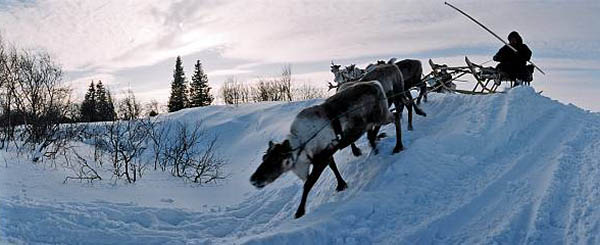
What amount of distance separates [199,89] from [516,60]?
153 feet

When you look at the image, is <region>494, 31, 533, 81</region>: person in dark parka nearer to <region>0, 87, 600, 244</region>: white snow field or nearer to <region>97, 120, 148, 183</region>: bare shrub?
<region>0, 87, 600, 244</region>: white snow field

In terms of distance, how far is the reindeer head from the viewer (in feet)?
22.5

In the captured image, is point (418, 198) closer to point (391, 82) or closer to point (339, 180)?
point (339, 180)

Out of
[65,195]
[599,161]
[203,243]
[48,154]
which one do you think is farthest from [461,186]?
[48,154]

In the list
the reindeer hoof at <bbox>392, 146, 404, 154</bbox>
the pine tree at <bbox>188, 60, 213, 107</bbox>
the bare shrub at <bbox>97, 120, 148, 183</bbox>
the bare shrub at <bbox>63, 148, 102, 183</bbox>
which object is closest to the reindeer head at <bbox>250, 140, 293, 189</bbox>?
the reindeer hoof at <bbox>392, 146, 404, 154</bbox>

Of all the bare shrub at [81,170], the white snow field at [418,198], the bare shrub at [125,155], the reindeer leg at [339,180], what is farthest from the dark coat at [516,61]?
the bare shrub at [81,170]

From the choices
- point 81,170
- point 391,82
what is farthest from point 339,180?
point 81,170

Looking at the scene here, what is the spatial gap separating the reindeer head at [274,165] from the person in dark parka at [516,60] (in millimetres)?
7321

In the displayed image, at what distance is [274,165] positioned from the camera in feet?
22.6

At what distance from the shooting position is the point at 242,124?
2670 centimetres

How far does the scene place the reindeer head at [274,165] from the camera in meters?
6.85

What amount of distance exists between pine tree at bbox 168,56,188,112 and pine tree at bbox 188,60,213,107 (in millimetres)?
1178

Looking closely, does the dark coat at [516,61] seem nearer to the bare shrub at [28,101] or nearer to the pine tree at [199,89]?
the bare shrub at [28,101]

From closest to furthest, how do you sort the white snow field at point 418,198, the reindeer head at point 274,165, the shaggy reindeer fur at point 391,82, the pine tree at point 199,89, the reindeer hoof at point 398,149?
the white snow field at point 418,198 → the reindeer head at point 274,165 → the reindeer hoof at point 398,149 → the shaggy reindeer fur at point 391,82 → the pine tree at point 199,89
